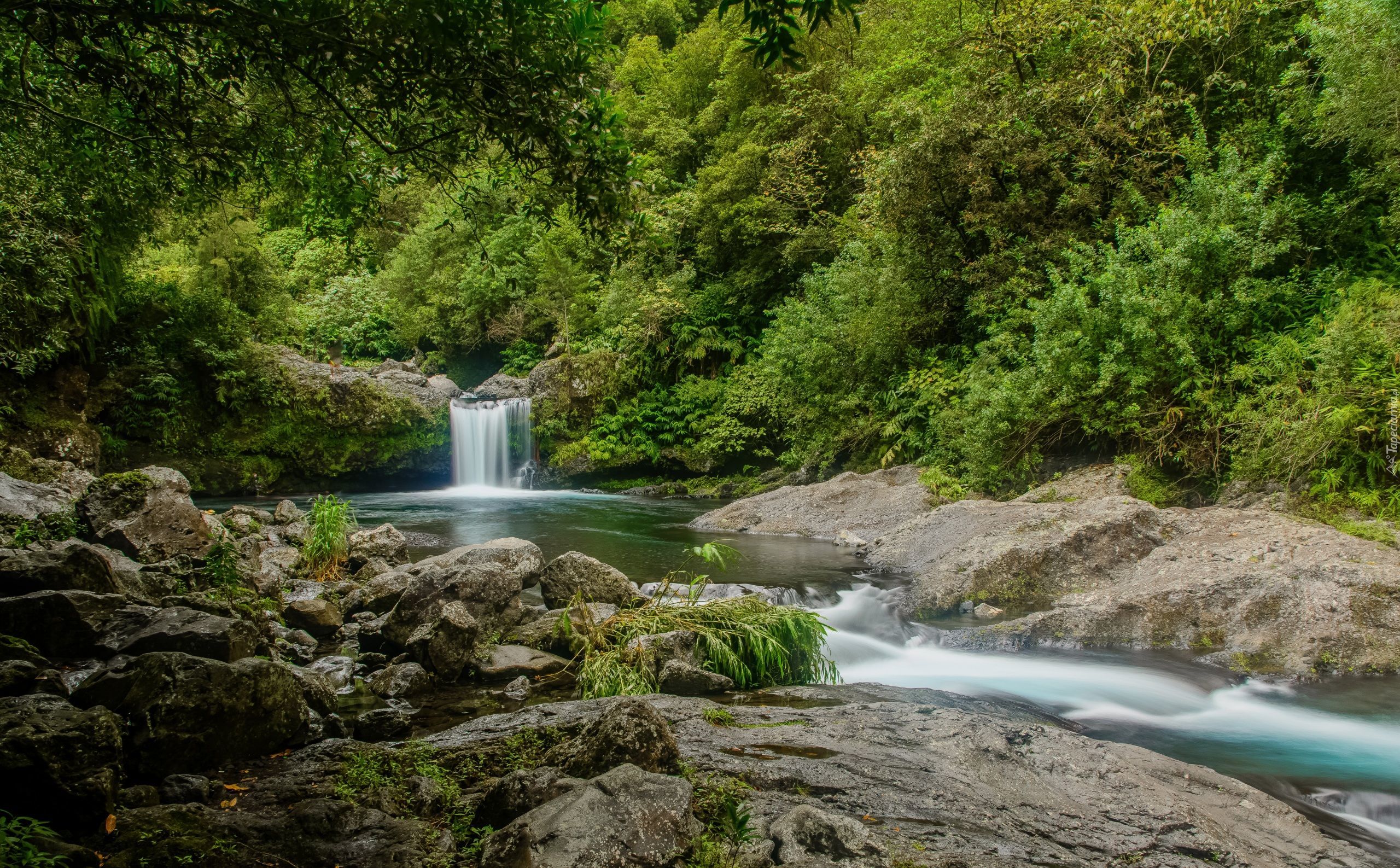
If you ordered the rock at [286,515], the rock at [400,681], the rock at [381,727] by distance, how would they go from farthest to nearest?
the rock at [286,515] → the rock at [400,681] → the rock at [381,727]

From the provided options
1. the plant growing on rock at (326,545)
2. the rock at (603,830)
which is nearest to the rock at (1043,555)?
the rock at (603,830)

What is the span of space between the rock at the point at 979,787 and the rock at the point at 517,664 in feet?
3.83

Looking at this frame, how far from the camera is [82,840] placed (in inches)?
98.4

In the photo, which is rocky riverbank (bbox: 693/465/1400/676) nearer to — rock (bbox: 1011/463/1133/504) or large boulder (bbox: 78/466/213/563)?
rock (bbox: 1011/463/1133/504)

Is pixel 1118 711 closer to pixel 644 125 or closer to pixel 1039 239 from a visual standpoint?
pixel 1039 239

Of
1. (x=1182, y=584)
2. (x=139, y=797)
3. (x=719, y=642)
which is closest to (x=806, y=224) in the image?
(x=1182, y=584)

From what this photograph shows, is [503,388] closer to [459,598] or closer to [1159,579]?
[459,598]

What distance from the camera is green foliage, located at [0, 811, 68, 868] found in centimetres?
209

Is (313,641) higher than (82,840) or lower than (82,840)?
lower

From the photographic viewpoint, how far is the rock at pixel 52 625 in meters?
4.37

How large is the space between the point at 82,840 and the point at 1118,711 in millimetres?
6437

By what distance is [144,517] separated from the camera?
300 inches

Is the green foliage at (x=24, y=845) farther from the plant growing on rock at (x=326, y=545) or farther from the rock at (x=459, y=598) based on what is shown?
the plant growing on rock at (x=326, y=545)

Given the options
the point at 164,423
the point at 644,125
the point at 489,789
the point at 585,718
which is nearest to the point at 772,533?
the point at 585,718
